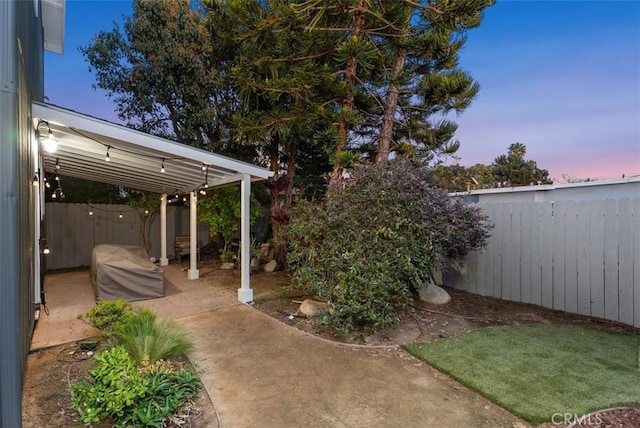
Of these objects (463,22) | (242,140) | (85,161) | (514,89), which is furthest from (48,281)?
(514,89)

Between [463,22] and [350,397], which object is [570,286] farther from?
[463,22]

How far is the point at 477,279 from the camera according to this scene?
6684 mm

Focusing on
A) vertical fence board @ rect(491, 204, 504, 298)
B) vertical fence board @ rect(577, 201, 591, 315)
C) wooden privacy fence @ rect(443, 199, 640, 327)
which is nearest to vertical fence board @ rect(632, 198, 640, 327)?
wooden privacy fence @ rect(443, 199, 640, 327)

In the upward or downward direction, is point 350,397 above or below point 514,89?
below

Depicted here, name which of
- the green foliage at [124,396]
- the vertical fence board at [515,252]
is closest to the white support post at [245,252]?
the green foliage at [124,396]

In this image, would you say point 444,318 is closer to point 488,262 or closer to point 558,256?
point 488,262

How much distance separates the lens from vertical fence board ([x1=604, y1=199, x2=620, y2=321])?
15.5 ft

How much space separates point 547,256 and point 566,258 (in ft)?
0.94

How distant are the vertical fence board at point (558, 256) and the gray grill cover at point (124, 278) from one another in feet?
23.9

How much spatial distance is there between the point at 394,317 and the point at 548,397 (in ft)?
6.92

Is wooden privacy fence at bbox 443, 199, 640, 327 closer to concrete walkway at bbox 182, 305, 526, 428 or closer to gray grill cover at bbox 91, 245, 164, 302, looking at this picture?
concrete walkway at bbox 182, 305, 526, 428

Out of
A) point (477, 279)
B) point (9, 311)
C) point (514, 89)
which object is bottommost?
point (477, 279)

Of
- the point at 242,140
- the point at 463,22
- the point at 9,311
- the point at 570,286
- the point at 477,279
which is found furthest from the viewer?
the point at 242,140

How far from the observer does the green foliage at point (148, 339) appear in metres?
3.27
